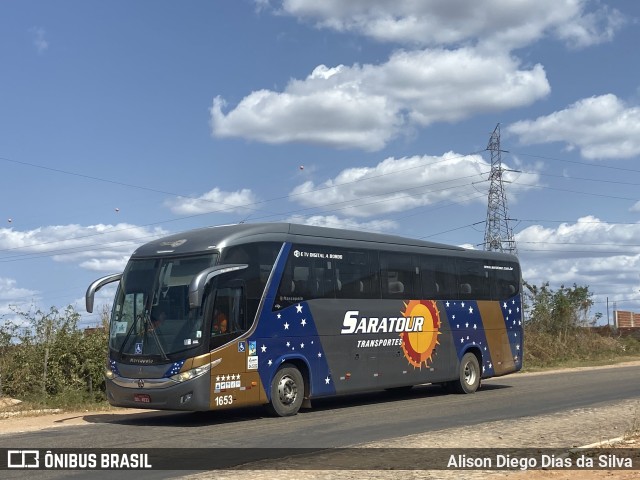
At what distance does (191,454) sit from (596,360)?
1406 inches

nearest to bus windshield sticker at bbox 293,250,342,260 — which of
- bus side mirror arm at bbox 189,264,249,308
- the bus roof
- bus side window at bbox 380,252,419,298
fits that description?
the bus roof

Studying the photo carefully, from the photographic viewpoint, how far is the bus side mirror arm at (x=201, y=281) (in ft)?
49.1

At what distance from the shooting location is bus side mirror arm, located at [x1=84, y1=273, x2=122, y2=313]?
56.5 feet

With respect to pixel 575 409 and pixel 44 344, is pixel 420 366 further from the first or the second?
pixel 44 344

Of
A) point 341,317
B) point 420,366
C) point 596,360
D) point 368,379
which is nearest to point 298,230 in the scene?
point 341,317

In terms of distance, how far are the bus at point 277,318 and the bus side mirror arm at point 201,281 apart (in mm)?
25

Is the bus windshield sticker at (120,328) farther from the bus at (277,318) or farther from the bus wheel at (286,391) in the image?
the bus wheel at (286,391)

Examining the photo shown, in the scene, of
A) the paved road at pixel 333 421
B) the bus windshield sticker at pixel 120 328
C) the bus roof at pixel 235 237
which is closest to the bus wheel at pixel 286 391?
the paved road at pixel 333 421

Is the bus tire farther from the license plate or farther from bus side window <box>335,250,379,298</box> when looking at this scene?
the license plate

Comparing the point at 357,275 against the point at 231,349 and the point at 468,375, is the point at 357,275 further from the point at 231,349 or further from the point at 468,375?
the point at 468,375

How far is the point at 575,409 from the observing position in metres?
17.3

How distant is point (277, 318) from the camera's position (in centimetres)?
1731

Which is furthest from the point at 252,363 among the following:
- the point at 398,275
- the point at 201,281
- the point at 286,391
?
the point at 398,275

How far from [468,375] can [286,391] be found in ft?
23.9
